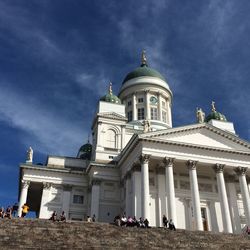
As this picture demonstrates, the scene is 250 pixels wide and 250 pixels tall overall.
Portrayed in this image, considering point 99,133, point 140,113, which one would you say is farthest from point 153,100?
point 99,133

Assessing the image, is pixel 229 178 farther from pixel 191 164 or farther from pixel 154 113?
pixel 154 113

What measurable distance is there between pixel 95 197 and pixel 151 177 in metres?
6.00

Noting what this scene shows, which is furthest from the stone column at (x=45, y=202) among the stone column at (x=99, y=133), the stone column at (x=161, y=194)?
the stone column at (x=161, y=194)

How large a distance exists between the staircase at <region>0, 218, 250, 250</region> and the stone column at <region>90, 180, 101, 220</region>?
13.1 m

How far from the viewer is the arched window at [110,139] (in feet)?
131

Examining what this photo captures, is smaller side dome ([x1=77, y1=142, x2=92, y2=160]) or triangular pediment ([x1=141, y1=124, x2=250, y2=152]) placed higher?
smaller side dome ([x1=77, y1=142, x2=92, y2=160])

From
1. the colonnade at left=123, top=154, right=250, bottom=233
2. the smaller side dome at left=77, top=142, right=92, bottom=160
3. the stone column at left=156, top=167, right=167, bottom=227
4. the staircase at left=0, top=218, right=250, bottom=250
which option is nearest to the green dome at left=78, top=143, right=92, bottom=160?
the smaller side dome at left=77, top=142, right=92, bottom=160

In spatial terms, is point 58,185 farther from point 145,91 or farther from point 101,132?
point 145,91

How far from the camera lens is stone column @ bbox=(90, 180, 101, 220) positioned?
35338mm

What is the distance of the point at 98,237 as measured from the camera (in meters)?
19.6

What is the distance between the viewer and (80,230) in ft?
67.2

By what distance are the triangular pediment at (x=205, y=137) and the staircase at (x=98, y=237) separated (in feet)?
37.6

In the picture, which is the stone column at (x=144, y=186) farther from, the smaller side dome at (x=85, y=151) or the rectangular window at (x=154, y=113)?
the rectangular window at (x=154, y=113)

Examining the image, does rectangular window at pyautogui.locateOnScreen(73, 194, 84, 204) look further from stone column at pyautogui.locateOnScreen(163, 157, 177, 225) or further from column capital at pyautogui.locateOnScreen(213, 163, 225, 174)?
column capital at pyautogui.locateOnScreen(213, 163, 225, 174)
